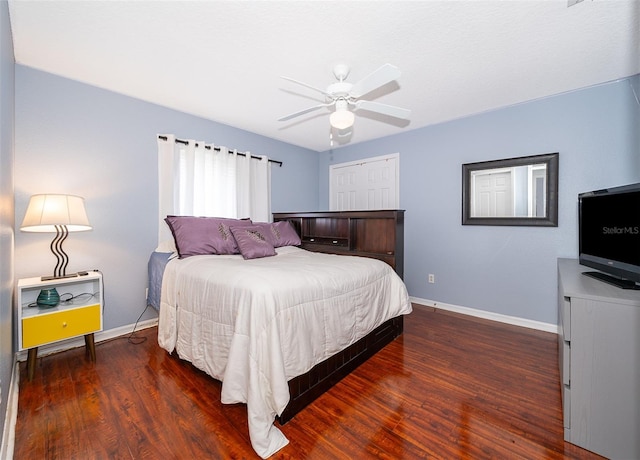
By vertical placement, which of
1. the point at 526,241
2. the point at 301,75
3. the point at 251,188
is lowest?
the point at 526,241

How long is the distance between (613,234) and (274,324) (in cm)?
220

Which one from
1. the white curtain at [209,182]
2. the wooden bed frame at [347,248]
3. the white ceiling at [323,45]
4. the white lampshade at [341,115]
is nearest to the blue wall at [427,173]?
the white curtain at [209,182]

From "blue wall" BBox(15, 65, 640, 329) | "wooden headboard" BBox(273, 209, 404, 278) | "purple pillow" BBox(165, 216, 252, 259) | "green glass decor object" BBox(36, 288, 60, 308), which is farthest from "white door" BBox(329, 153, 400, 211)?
"green glass decor object" BBox(36, 288, 60, 308)

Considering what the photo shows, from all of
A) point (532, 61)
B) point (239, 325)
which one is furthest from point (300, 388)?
point (532, 61)

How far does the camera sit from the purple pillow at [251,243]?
8.93 feet

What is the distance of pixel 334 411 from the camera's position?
5.49ft

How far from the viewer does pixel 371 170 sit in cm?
433

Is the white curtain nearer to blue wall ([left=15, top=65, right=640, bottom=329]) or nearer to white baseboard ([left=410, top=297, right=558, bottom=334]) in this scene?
blue wall ([left=15, top=65, right=640, bottom=329])

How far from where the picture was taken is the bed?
4.80ft

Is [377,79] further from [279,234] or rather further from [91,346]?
[91,346]

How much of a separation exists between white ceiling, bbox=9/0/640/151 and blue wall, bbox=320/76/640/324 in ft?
0.88

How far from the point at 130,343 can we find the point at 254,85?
270 centimetres

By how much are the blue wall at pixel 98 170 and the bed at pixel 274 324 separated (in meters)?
0.81

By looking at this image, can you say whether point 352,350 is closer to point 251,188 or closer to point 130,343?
point 130,343
